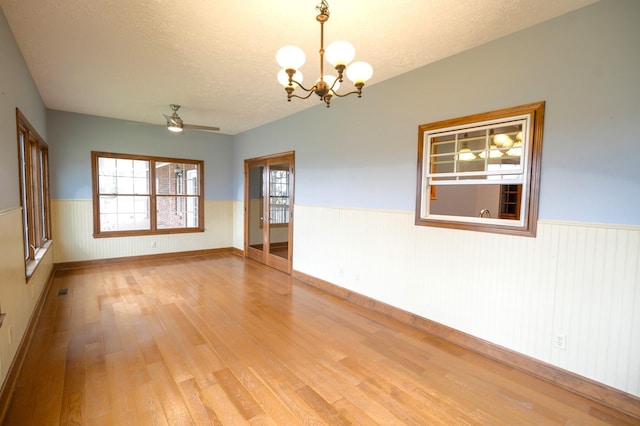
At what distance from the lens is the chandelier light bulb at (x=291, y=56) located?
1897 mm

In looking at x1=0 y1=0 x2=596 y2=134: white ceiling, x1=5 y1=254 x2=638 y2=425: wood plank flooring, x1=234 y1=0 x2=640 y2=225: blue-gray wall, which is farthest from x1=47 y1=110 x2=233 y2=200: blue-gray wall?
x1=234 y1=0 x2=640 y2=225: blue-gray wall

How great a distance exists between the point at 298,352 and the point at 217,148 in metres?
5.51

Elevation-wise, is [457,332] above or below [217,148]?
below

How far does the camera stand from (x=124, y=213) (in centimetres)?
604

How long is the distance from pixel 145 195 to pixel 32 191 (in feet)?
8.20

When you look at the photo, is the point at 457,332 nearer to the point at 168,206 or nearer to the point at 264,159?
the point at 264,159

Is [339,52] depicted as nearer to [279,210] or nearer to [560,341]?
[560,341]

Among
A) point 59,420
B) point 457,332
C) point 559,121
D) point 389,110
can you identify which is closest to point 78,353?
point 59,420

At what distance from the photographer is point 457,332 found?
2992 mm

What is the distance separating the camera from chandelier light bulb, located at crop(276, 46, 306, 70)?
1.90 meters

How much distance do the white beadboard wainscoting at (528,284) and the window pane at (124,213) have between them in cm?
474

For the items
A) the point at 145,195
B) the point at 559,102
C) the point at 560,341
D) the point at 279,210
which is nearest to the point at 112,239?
the point at 145,195

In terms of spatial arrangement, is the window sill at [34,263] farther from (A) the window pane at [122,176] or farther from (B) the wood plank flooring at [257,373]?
(A) the window pane at [122,176]

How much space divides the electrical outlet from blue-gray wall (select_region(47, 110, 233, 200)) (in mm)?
6504
